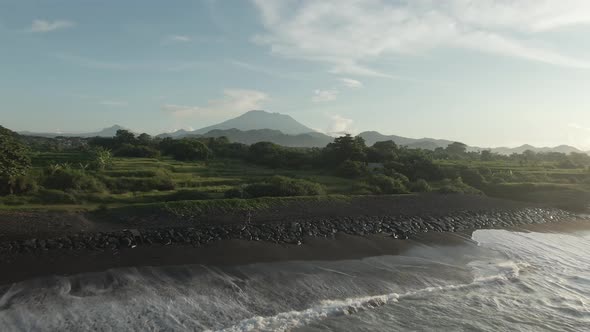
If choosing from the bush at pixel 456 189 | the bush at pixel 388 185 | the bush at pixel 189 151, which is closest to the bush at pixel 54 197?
the bush at pixel 388 185

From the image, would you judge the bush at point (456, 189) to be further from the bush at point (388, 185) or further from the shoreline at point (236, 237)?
the shoreline at point (236, 237)

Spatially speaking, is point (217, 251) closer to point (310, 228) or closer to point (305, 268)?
point (305, 268)

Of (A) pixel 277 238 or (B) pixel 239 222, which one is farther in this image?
(B) pixel 239 222

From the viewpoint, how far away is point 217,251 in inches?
620

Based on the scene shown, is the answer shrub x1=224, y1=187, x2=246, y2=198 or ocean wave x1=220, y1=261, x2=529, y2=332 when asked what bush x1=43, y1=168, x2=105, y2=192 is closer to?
shrub x1=224, y1=187, x2=246, y2=198

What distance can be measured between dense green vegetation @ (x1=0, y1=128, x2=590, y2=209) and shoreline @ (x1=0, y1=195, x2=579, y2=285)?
3.47m

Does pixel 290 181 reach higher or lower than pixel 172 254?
higher

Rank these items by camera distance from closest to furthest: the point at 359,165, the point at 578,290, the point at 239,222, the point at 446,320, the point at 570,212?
the point at 446,320, the point at 578,290, the point at 239,222, the point at 570,212, the point at 359,165

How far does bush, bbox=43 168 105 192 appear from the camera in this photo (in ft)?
78.1

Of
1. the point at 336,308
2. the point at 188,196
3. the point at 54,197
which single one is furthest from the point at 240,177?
the point at 336,308

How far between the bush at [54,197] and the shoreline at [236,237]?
3926 mm

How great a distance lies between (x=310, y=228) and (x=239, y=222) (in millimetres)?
3549

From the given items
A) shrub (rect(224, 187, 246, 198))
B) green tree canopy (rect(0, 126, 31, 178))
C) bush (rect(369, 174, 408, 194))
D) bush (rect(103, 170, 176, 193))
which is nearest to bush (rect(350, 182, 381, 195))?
bush (rect(369, 174, 408, 194))

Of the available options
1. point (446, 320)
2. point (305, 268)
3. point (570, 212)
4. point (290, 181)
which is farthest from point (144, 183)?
point (570, 212)
